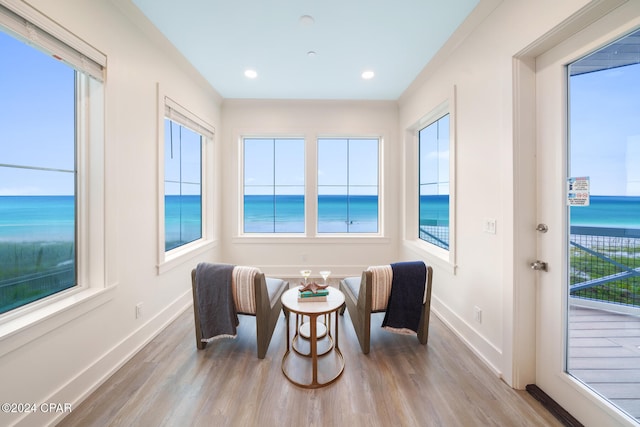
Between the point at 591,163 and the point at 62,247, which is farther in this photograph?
the point at 62,247

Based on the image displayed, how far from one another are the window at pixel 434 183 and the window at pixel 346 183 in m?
0.81

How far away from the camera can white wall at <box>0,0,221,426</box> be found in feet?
4.62

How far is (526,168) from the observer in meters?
1.73

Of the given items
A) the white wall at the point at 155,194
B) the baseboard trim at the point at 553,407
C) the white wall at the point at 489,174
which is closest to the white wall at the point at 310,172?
the white wall at the point at 155,194

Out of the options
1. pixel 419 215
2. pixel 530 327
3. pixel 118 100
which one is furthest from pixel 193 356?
pixel 419 215

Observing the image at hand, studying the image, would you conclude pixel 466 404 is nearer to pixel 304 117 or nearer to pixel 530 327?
pixel 530 327

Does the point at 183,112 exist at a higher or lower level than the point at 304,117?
lower

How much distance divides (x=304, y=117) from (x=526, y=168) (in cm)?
313

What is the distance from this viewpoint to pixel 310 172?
4086mm

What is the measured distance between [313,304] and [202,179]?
2.68m

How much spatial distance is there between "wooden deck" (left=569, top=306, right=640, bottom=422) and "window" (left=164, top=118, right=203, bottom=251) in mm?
3562

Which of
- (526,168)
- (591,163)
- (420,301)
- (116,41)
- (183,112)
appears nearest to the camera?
(591,163)

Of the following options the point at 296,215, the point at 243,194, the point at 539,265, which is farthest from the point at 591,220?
the point at 243,194

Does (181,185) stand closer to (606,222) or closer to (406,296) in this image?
(406,296)
